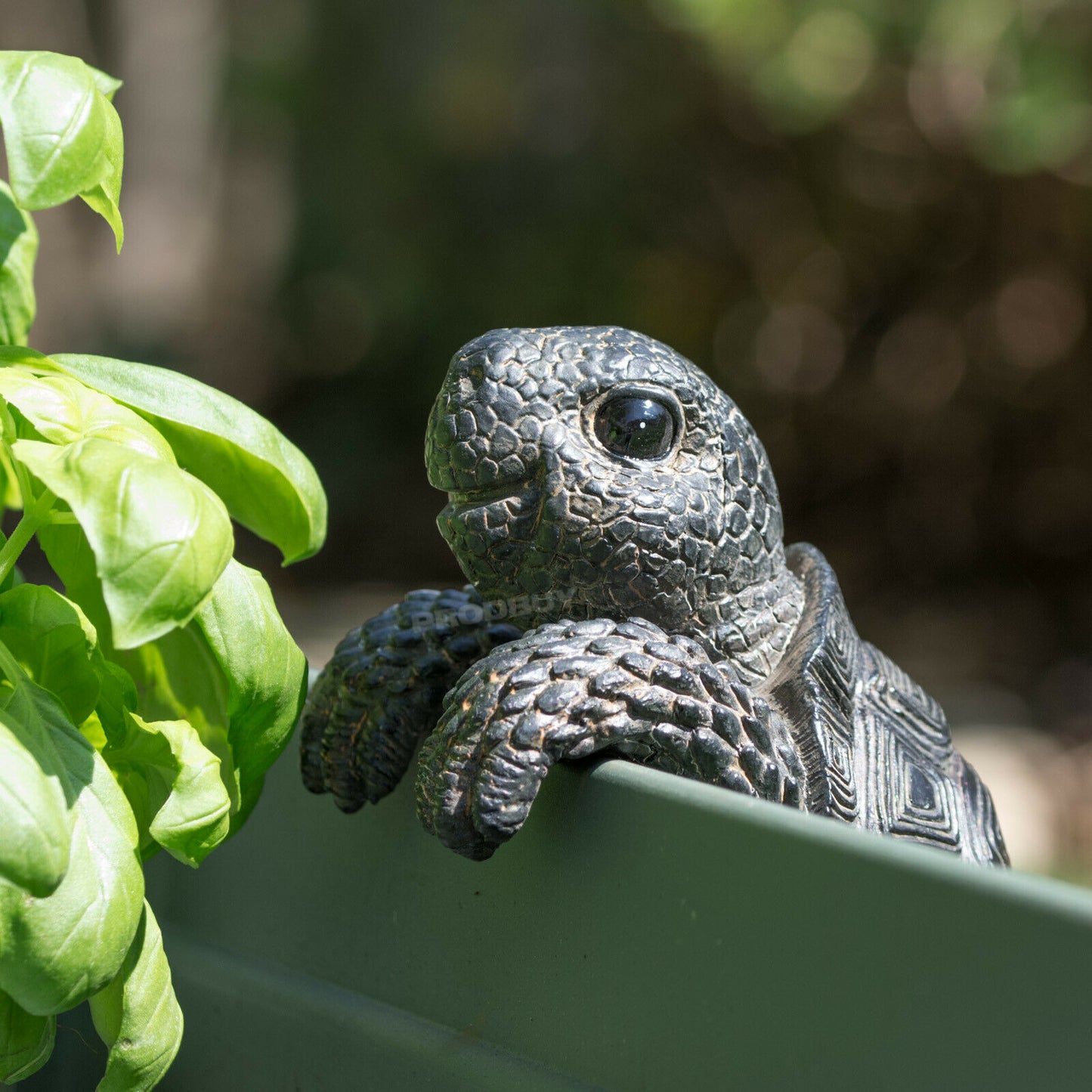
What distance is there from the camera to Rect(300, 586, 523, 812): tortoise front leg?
29.1 inches

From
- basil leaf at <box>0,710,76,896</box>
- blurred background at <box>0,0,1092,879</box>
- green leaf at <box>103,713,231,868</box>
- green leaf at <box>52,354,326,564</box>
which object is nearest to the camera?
basil leaf at <box>0,710,76,896</box>

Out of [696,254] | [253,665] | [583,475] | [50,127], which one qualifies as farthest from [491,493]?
[696,254]

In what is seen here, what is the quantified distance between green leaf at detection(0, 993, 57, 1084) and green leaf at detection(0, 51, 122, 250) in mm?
353

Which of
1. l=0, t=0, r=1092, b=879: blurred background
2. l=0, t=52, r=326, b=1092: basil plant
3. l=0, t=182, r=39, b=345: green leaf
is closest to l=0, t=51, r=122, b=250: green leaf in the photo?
l=0, t=52, r=326, b=1092: basil plant

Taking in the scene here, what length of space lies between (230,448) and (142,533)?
0.24 metres

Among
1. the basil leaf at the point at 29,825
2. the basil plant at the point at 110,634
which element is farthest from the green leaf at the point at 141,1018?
the basil leaf at the point at 29,825

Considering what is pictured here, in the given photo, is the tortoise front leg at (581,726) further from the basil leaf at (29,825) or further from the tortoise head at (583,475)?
the basil leaf at (29,825)

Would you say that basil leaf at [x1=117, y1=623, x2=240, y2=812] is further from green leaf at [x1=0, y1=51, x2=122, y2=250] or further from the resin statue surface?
green leaf at [x1=0, y1=51, x2=122, y2=250]

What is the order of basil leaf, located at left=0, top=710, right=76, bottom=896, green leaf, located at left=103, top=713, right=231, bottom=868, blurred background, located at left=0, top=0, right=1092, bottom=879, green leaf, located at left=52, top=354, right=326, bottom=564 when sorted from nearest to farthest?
basil leaf, located at left=0, top=710, right=76, bottom=896
green leaf, located at left=103, top=713, right=231, bottom=868
green leaf, located at left=52, top=354, right=326, bottom=564
blurred background, located at left=0, top=0, right=1092, bottom=879

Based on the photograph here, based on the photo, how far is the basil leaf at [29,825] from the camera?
0.45 m

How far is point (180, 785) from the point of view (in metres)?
0.57

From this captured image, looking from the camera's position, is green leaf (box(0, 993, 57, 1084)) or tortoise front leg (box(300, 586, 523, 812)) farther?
tortoise front leg (box(300, 586, 523, 812))

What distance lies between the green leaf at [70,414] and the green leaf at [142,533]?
0.13 ft

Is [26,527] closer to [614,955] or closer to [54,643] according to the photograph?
[54,643]
